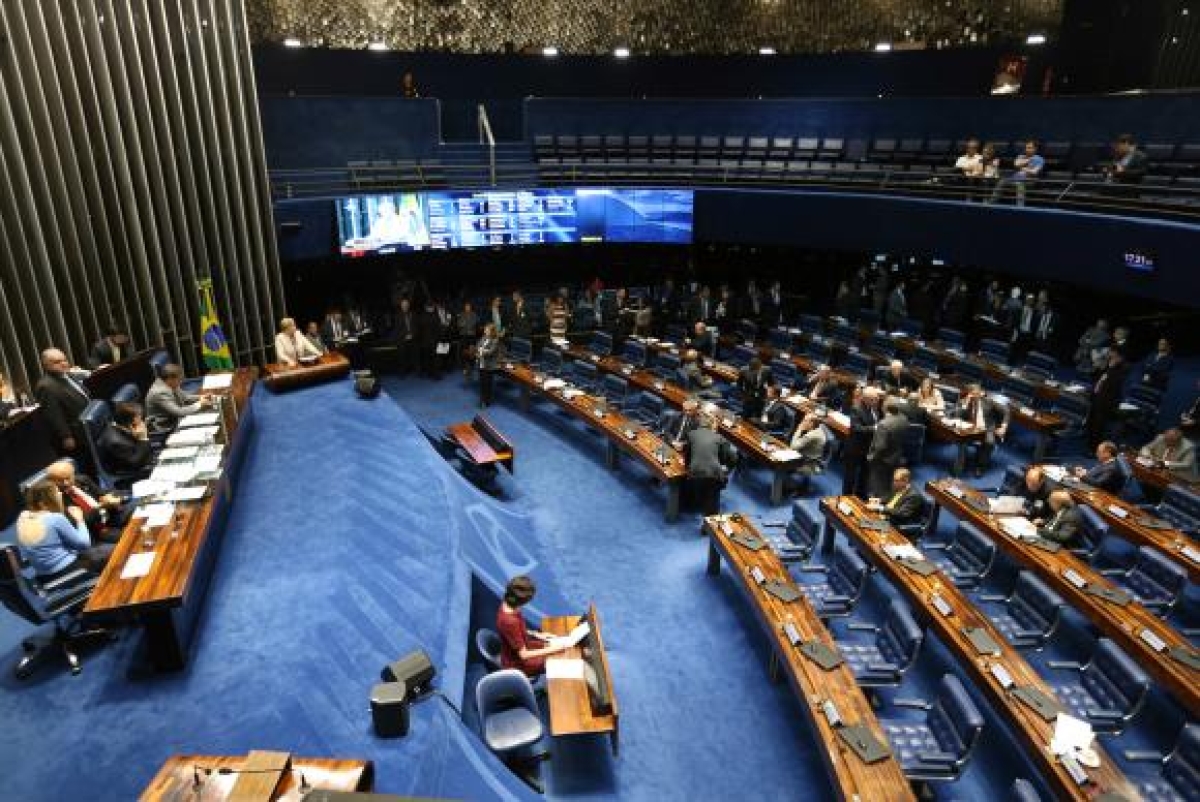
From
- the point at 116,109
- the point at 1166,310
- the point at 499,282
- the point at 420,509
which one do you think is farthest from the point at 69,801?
the point at 1166,310

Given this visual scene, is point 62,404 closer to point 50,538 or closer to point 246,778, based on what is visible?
point 50,538

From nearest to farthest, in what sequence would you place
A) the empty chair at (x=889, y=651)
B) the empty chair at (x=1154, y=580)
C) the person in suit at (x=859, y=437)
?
1. the empty chair at (x=889, y=651)
2. the empty chair at (x=1154, y=580)
3. the person in suit at (x=859, y=437)

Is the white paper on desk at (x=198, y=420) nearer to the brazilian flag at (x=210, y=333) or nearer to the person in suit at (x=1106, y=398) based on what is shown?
the brazilian flag at (x=210, y=333)

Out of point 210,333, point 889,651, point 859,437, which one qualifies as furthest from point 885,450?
point 210,333

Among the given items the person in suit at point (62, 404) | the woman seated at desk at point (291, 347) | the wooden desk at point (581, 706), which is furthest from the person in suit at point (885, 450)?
the person in suit at point (62, 404)

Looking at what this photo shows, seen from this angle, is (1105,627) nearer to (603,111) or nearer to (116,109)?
(116,109)

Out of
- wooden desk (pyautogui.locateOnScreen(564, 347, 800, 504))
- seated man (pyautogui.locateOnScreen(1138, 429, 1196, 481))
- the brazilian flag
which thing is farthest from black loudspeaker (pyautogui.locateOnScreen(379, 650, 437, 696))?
seated man (pyautogui.locateOnScreen(1138, 429, 1196, 481))

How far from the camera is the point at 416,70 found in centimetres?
1859

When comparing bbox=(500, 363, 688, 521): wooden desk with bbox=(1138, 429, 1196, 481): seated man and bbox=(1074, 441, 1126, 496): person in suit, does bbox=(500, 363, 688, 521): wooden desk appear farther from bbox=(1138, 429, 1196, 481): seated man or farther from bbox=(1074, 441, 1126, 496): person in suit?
bbox=(1138, 429, 1196, 481): seated man

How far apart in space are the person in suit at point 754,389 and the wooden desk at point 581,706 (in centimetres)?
615

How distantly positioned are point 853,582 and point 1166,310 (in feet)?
48.8

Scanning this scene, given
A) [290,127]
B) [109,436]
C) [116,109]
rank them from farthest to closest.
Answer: [290,127]
[116,109]
[109,436]

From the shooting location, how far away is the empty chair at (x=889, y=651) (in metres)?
6.50

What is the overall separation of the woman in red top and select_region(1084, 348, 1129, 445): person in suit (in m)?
9.53
